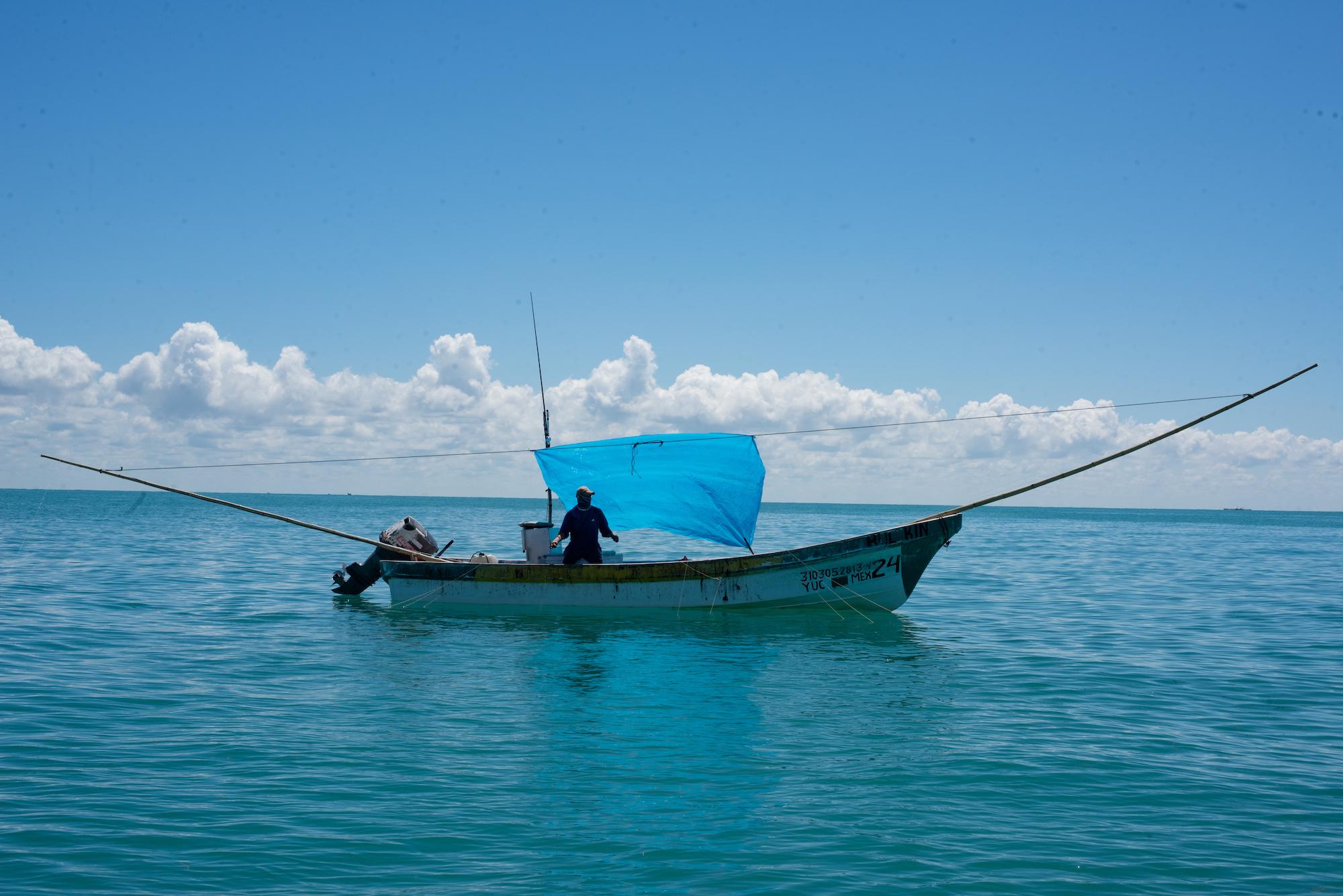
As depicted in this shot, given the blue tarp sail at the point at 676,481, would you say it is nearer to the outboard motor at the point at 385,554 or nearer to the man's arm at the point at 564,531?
the man's arm at the point at 564,531

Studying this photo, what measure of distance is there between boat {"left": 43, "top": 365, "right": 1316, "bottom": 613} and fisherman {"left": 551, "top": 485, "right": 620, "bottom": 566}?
244 mm

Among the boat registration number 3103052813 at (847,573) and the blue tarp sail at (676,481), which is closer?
the boat registration number 3103052813 at (847,573)

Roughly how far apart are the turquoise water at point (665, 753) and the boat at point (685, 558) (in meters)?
0.72

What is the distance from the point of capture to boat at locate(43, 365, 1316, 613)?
20.2m

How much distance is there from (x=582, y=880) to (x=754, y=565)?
44.3 feet

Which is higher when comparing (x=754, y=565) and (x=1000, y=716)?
(x=754, y=565)

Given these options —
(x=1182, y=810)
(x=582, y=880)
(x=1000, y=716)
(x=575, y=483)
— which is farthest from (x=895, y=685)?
(x=575, y=483)

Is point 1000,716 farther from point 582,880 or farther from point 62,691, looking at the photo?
point 62,691

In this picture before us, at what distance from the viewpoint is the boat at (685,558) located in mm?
20203

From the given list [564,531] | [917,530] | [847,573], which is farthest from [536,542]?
[917,530]

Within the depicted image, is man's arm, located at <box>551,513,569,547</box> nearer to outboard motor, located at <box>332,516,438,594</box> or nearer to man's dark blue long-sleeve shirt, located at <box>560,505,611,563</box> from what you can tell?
man's dark blue long-sleeve shirt, located at <box>560,505,611,563</box>

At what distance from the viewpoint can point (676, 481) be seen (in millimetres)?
21203

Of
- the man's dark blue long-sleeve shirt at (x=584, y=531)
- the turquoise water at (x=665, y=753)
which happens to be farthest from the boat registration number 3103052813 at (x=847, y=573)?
the man's dark blue long-sleeve shirt at (x=584, y=531)

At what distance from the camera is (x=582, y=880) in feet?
23.3
